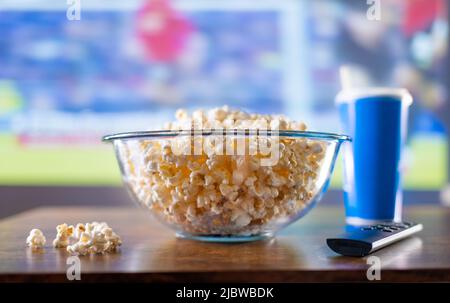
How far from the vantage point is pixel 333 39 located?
2.55m

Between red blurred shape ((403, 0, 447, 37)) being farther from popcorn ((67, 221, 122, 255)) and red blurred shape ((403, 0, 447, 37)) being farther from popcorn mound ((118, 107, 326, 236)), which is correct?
popcorn ((67, 221, 122, 255))

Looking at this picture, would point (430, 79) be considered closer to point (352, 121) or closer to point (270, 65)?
point (270, 65)

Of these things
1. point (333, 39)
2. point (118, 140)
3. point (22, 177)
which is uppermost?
point (333, 39)

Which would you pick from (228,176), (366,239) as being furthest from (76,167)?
(366,239)

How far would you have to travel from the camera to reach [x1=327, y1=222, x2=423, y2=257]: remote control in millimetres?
615

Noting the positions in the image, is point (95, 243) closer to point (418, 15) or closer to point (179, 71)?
point (179, 71)

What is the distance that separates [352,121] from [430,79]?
191 centimetres

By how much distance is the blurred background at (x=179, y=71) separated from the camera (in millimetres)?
2488

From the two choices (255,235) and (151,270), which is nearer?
(151,270)

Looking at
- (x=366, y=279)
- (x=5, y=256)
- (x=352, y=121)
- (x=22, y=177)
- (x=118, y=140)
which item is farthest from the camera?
(x=22, y=177)

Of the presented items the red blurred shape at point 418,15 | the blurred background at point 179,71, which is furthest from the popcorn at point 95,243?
the red blurred shape at point 418,15

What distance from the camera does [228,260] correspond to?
1.96 ft

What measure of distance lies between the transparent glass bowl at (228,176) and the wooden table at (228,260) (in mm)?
36
